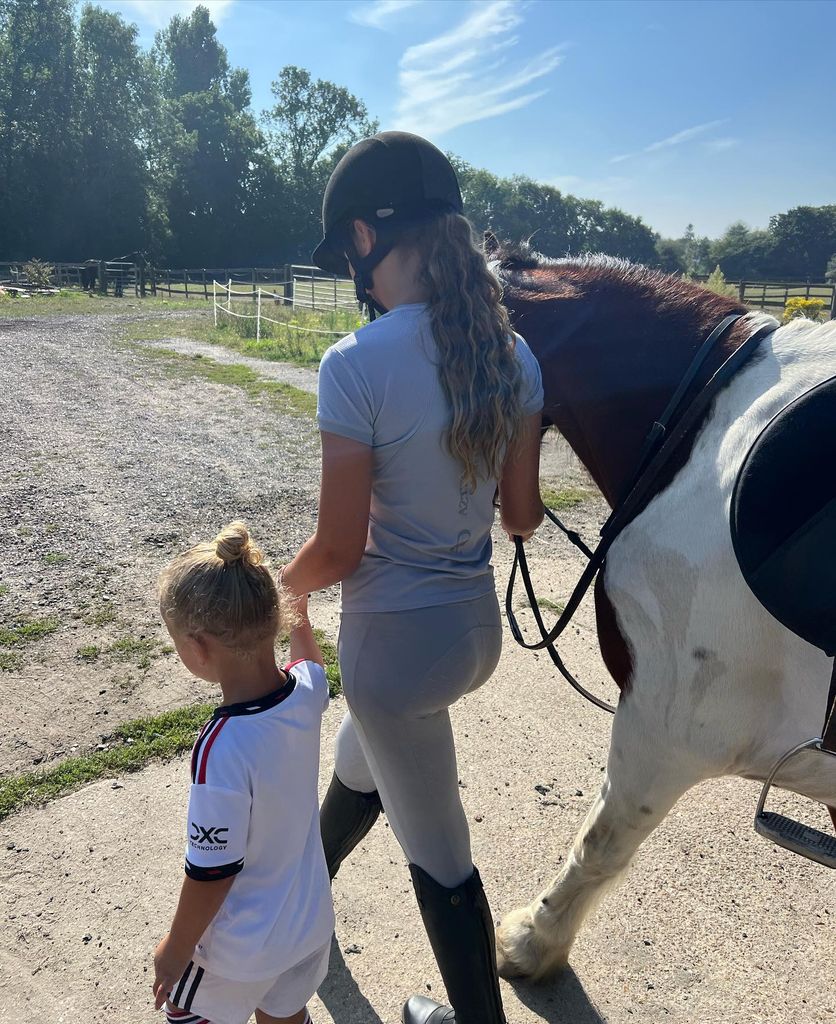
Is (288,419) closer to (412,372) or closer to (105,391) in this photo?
(105,391)

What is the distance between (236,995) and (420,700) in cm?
72

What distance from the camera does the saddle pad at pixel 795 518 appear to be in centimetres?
155

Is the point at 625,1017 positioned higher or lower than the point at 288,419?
lower

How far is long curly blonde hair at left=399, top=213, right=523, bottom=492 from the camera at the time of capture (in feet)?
5.02

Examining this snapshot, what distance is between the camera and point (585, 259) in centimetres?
249

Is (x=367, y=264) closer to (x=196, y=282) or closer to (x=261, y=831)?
(x=261, y=831)

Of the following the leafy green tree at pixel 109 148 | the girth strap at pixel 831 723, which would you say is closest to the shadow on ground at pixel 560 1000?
the girth strap at pixel 831 723

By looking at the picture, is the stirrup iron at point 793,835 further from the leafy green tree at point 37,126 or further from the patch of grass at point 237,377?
the leafy green tree at point 37,126

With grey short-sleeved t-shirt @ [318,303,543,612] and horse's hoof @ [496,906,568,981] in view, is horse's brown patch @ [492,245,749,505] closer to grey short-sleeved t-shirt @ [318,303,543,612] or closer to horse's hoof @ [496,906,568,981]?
grey short-sleeved t-shirt @ [318,303,543,612]

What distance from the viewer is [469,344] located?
5.05 feet

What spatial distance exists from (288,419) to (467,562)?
8.22m

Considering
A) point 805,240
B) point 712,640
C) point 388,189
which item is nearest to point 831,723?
point 712,640

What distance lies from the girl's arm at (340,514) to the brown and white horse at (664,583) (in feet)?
2.48

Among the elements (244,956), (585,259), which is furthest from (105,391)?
(244,956)
